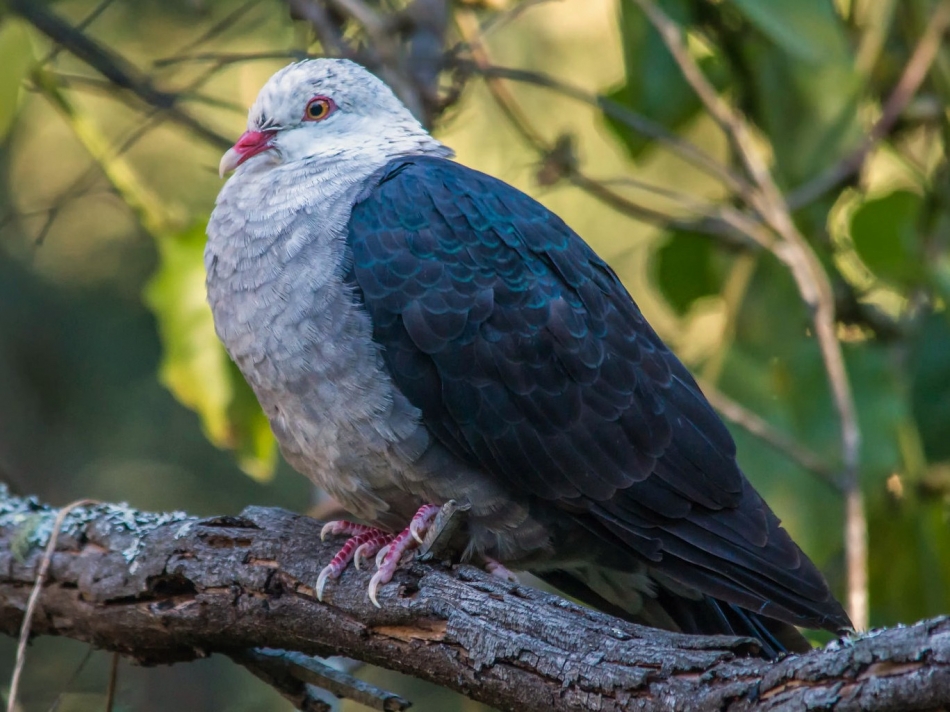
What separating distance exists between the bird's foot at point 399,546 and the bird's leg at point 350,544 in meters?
0.03

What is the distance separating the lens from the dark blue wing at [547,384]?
2.65 m

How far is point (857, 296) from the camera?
14.4ft

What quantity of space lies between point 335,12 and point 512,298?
1.76 meters

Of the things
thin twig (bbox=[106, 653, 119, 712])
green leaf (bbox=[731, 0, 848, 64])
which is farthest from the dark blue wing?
green leaf (bbox=[731, 0, 848, 64])

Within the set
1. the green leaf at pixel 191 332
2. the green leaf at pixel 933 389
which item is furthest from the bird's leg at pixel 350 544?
the green leaf at pixel 933 389

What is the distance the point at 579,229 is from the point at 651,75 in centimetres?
210

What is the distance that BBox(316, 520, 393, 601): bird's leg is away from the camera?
2418mm

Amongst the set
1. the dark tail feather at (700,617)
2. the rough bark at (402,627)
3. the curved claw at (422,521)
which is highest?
the curved claw at (422,521)

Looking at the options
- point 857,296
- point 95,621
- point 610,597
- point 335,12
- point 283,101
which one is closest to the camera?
point 95,621

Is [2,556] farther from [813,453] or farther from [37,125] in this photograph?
[37,125]

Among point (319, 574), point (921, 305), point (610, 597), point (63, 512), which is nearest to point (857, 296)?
point (921, 305)

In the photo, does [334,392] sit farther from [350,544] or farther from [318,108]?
[318,108]

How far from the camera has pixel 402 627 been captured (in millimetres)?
2266

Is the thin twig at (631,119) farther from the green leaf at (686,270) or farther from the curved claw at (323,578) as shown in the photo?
the curved claw at (323,578)
